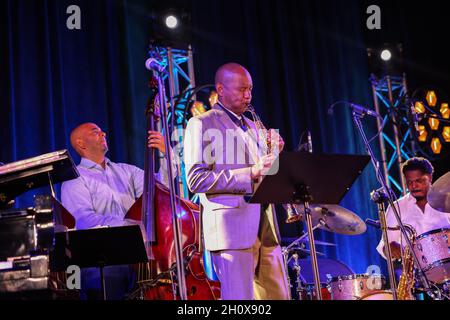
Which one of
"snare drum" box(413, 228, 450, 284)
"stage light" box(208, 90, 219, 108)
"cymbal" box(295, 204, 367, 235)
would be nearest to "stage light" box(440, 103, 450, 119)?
"stage light" box(208, 90, 219, 108)

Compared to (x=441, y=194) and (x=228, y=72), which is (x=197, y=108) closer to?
(x=441, y=194)

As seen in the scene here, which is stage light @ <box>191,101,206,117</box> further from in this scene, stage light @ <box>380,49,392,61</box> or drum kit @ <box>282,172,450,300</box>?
stage light @ <box>380,49,392,61</box>

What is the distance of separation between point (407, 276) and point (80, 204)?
2.82 metres

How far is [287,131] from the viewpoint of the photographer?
8.46m

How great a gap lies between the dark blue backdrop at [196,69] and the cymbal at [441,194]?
299 cm

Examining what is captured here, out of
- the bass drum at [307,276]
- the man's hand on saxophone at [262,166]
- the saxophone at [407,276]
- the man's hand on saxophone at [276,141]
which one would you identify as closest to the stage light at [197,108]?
the bass drum at [307,276]

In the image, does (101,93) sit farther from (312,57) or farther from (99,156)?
(312,57)

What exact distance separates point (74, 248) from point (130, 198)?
1.50 m

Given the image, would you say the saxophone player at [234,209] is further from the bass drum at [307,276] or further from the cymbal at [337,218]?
the bass drum at [307,276]

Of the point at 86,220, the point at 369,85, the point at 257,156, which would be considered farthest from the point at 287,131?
the point at 257,156

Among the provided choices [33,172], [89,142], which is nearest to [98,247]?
[33,172]

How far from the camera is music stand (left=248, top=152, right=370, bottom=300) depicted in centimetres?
338

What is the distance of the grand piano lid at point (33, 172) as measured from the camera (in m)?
3.47

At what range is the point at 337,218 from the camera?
18.5 feet
